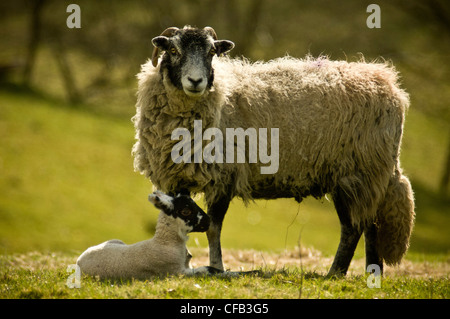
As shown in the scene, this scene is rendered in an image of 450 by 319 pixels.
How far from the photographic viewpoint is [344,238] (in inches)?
275

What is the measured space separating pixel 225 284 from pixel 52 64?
31.1 m

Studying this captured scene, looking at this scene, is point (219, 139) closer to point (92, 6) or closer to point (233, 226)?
point (233, 226)

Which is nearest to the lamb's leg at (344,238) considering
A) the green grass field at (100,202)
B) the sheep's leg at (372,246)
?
the sheep's leg at (372,246)

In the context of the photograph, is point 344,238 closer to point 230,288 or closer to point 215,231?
point 215,231

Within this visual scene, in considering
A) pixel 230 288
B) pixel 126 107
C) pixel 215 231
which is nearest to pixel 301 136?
pixel 215 231

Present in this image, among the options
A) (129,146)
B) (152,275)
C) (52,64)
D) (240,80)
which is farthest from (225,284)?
(52,64)

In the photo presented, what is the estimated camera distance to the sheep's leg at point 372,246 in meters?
7.33

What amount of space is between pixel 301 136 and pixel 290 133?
16 centimetres

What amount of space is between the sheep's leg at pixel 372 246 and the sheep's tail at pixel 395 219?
57mm

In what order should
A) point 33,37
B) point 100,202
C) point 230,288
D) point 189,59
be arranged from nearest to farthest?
point 230,288 < point 189,59 < point 100,202 < point 33,37

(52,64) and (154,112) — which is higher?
(52,64)

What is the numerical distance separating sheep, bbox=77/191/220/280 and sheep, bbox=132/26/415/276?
1.40 ft

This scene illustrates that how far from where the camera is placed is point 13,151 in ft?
72.5

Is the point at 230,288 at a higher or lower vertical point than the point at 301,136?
lower
